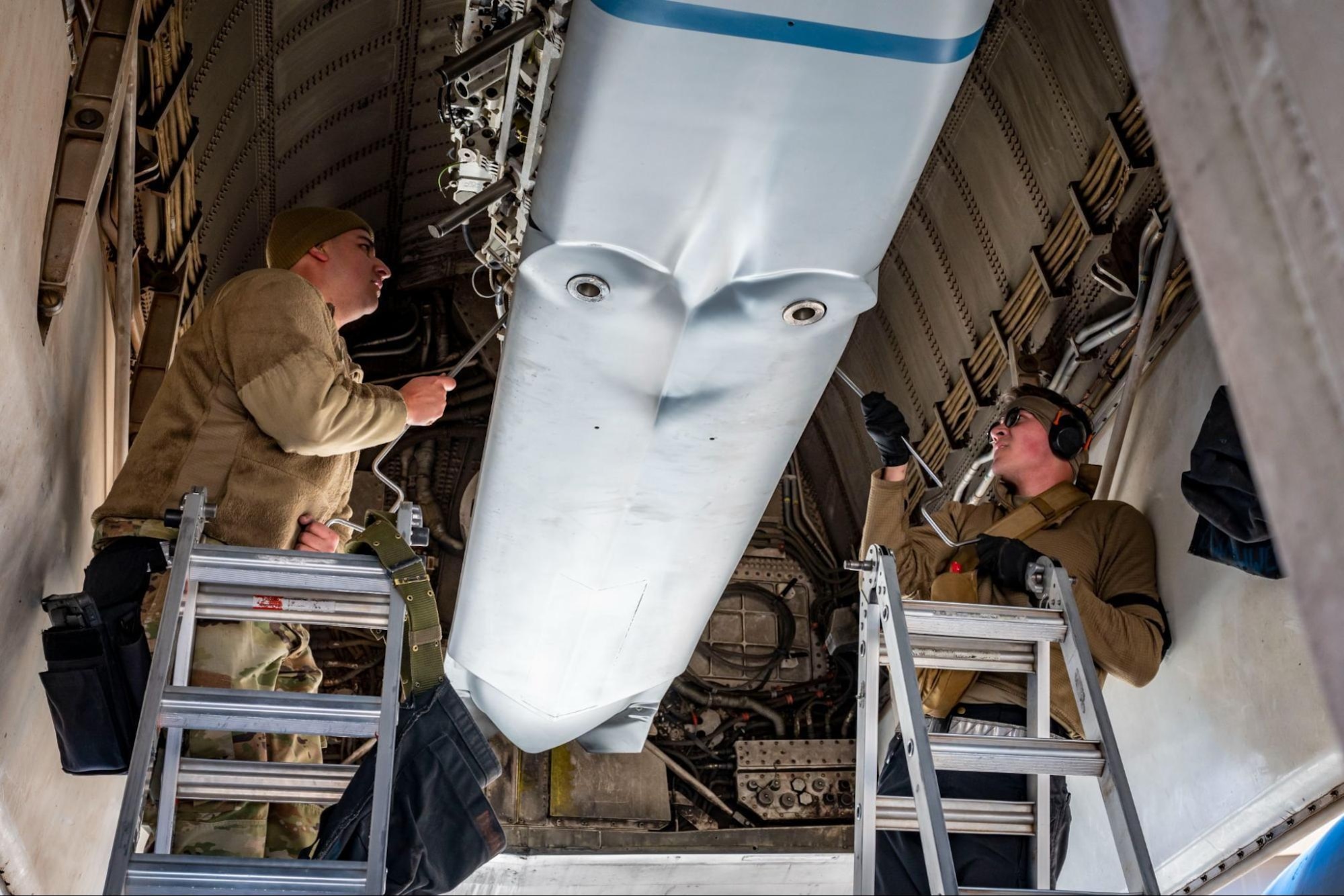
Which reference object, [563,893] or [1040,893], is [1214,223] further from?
[563,893]

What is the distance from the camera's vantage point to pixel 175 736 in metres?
2.96

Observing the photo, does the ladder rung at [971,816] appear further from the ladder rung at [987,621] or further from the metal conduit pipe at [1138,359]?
the metal conduit pipe at [1138,359]

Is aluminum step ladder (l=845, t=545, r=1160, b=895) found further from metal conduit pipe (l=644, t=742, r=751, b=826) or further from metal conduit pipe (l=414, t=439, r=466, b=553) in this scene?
metal conduit pipe (l=414, t=439, r=466, b=553)

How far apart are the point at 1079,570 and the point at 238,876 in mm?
2393

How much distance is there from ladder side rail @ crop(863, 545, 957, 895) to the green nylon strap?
3.32 ft

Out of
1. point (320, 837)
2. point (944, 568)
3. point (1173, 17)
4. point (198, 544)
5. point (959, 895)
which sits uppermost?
point (944, 568)

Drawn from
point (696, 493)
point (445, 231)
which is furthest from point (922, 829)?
point (445, 231)

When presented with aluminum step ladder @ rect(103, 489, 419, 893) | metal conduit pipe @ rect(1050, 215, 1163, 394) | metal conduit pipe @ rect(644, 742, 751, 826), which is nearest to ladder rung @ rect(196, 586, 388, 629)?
aluminum step ladder @ rect(103, 489, 419, 893)

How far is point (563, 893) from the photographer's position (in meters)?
5.95

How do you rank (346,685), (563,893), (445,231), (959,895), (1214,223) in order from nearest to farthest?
(1214,223), (959,895), (445,231), (346,685), (563,893)

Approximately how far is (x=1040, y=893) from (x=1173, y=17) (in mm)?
1923

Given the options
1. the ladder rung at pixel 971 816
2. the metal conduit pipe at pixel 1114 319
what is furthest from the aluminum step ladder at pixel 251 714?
the metal conduit pipe at pixel 1114 319

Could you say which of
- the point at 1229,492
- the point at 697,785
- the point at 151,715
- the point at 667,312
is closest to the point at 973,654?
the point at 1229,492

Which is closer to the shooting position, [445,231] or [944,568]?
[445,231]
